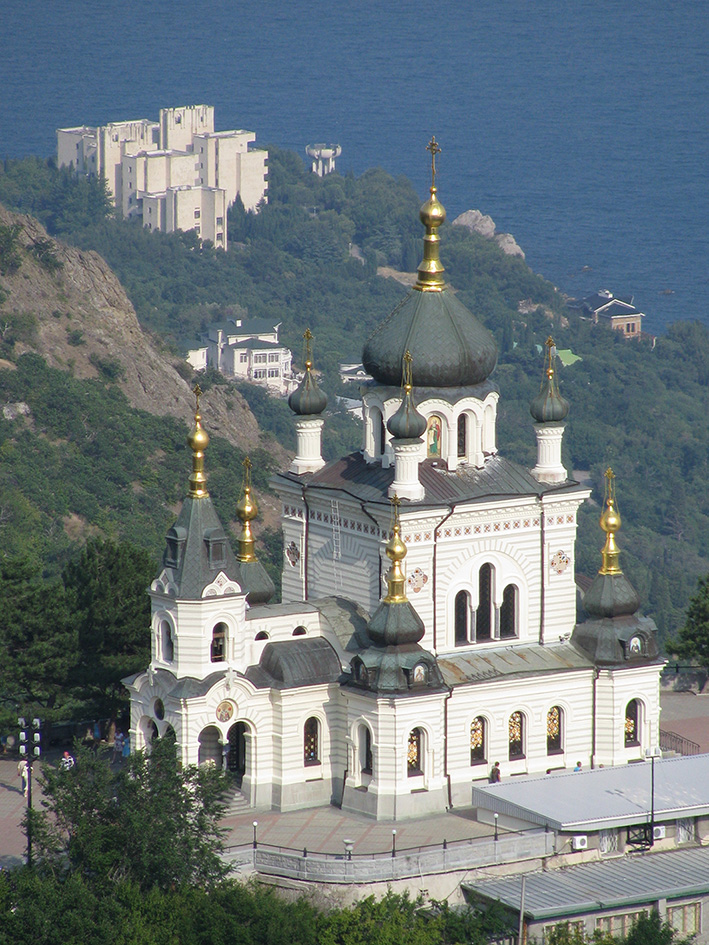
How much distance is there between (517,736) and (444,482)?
435 cm

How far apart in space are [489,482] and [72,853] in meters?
9.72

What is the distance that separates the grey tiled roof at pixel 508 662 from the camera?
39000 millimetres

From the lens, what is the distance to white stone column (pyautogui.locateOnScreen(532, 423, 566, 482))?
40750 mm

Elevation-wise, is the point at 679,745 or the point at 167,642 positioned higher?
the point at 167,642

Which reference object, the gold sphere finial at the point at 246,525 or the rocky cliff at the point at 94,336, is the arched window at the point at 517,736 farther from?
the rocky cliff at the point at 94,336

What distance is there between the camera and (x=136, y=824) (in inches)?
1356

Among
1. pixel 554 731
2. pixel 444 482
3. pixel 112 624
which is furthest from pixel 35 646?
pixel 554 731

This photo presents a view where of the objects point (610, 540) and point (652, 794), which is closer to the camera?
point (652, 794)

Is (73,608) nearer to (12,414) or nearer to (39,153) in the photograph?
(12,414)

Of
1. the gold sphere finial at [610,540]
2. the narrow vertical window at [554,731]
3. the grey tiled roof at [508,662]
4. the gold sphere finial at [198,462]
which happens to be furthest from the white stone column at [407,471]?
the narrow vertical window at [554,731]

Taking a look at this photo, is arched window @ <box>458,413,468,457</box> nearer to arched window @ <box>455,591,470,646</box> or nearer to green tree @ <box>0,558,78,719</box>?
arched window @ <box>455,591,470,646</box>

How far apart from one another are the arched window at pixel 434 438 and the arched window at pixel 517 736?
14.9 feet

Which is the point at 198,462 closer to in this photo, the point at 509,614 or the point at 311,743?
the point at 311,743

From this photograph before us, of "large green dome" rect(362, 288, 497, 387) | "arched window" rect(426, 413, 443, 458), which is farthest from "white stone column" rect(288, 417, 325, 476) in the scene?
"arched window" rect(426, 413, 443, 458)
